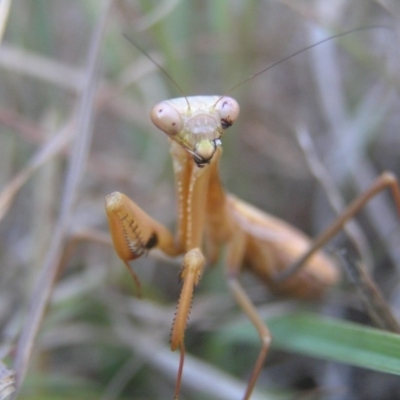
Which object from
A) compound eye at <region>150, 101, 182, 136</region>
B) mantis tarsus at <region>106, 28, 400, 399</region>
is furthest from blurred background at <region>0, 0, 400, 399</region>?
compound eye at <region>150, 101, 182, 136</region>

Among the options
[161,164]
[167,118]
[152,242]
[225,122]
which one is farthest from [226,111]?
[161,164]

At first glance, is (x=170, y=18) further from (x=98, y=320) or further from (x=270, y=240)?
(x=98, y=320)

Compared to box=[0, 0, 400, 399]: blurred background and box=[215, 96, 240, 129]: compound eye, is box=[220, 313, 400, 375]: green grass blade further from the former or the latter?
box=[215, 96, 240, 129]: compound eye

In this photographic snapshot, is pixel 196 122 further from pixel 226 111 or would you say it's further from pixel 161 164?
pixel 161 164

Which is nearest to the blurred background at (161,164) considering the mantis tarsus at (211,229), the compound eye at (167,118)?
the mantis tarsus at (211,229)

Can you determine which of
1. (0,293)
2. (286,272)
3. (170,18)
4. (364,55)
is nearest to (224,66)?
(170,18)
